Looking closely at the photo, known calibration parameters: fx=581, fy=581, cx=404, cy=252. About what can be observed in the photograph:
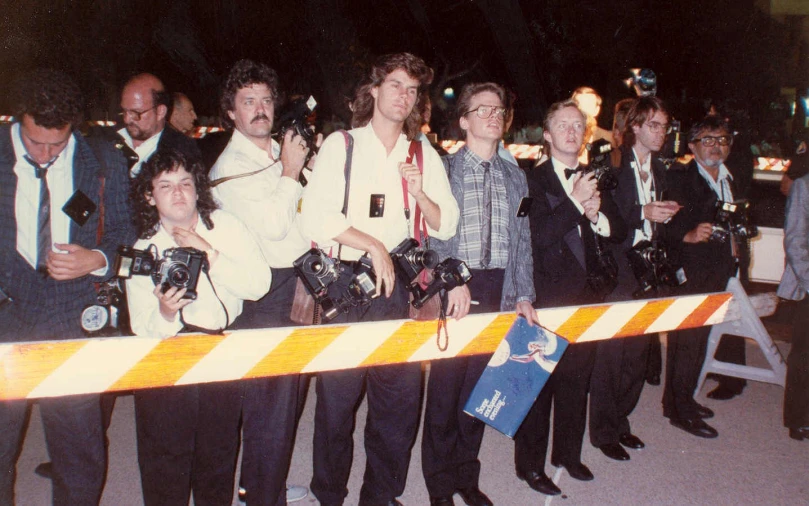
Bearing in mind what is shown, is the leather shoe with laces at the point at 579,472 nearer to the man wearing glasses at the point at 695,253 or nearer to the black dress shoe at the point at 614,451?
the black dress shoe at the point at 614,451

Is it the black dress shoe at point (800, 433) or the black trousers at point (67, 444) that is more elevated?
the black trousers at point (67, 444)

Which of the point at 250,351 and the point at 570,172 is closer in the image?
the point at 250,351

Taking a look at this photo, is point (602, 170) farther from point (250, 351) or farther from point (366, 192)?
point (250, 351)

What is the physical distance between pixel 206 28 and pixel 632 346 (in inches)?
608

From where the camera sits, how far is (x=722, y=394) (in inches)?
192

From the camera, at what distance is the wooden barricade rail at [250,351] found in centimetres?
223

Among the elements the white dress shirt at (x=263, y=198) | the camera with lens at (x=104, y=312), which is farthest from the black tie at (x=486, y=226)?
the camera with lens at (x=104, y=312)

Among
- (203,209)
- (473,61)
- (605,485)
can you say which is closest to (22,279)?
(203,209)

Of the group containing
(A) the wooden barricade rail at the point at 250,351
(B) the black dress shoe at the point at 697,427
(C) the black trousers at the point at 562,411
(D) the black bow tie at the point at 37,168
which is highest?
(D) the black bow tie at the point at 37,168

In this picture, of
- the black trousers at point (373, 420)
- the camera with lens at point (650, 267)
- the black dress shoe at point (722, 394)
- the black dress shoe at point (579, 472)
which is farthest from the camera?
the black dress shoe at point (722, 394)

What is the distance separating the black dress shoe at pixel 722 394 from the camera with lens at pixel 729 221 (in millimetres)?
1403

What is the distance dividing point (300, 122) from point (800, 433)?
4064mm

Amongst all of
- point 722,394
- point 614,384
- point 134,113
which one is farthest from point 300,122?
point 722,394

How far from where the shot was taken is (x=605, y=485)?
3561mm
